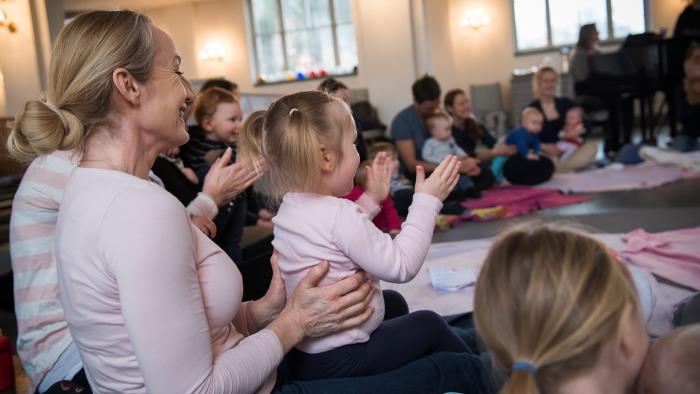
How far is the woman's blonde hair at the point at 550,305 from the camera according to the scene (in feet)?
2.81

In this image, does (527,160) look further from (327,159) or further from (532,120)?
(327,159)

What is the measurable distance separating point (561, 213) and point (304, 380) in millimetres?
3130

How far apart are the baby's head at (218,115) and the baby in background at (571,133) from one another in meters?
4.11

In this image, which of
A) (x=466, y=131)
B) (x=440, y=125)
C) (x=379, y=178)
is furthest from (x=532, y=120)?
(x=379, y=178)

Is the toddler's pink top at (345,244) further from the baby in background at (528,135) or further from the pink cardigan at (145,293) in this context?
the baby in background at (528,135)

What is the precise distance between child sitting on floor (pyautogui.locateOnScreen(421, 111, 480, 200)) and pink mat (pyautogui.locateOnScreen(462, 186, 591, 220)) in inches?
4.5

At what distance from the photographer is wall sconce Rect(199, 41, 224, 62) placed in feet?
43.4

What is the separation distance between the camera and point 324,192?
154 centimetres

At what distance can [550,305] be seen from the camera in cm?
86

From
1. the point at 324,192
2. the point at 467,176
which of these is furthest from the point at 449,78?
the point at 324,192

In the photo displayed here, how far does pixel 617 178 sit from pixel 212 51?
9841 millimetres

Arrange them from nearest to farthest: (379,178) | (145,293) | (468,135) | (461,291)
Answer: (145,293) < (379,178) < (461,291) < (468,135)

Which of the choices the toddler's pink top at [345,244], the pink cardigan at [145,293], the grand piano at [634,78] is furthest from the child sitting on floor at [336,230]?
the grand piano at [634,78]

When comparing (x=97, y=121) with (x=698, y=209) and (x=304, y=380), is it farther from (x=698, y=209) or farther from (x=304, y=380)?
(x=698, y=209)
